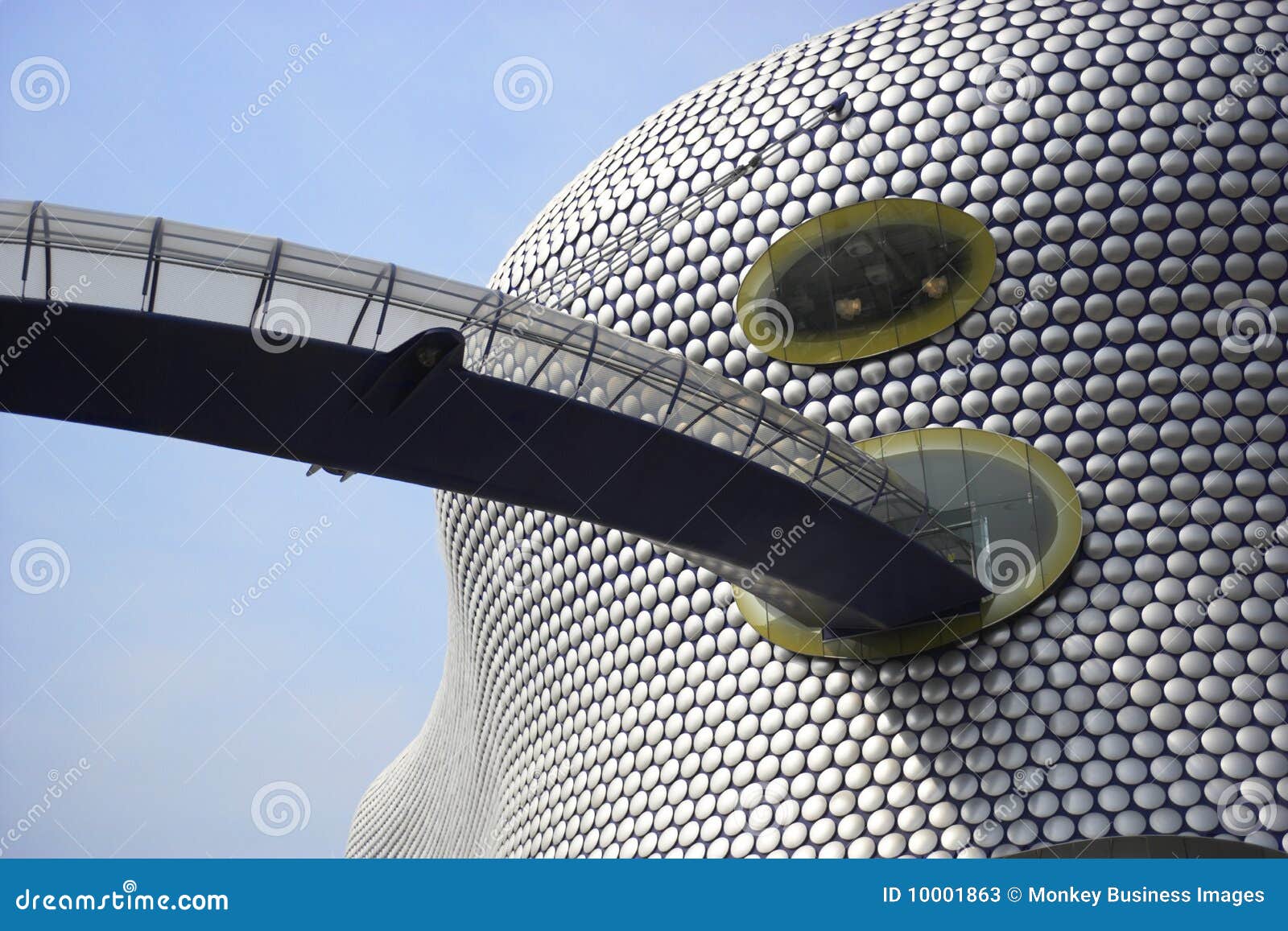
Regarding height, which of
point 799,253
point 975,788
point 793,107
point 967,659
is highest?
point 793,107

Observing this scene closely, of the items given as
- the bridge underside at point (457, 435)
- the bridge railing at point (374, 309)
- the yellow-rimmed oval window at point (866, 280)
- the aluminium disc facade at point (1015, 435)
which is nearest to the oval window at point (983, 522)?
the aluminium disc facade at point (1015, 435)

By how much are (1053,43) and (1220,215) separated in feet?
8.43

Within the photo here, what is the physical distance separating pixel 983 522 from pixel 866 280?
282 cm

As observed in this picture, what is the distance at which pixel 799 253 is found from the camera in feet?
44.4

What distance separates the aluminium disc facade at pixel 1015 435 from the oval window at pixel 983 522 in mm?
161

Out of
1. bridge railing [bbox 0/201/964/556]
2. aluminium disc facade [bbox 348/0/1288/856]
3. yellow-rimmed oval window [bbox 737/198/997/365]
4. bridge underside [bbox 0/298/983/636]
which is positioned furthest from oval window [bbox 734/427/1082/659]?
bridge railing [bbox 0/201/964/556]

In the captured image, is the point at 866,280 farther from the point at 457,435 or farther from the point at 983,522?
the point at 457,435

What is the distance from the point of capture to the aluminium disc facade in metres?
11.2

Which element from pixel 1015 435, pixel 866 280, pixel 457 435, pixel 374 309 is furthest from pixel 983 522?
pixel 374 309

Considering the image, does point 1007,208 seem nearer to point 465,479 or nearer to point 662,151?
point 662,151

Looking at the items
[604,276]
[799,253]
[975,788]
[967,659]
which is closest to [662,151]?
[604,276]

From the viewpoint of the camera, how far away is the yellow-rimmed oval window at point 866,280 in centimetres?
1301

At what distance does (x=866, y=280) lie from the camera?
43.7 feet

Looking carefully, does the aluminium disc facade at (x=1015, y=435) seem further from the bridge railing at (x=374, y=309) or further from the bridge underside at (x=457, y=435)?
the bridge railing at (x=374, y=309)
